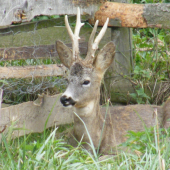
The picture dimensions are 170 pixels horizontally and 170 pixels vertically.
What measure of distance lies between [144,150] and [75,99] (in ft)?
3.77

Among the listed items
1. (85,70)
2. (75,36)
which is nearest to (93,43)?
(75,36)

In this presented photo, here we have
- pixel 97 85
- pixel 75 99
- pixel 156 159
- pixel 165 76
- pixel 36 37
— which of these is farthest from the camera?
pixel 165 76

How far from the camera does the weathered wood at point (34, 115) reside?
4.28 m

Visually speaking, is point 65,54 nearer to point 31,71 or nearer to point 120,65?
point 31,71

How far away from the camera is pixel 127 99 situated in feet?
17.6

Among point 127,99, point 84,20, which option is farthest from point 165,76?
point 84,20

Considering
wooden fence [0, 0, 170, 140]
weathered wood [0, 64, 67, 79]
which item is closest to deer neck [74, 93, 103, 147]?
wooden fence [0, 0, 170, 140]

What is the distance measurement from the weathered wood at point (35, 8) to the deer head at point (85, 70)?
56cm

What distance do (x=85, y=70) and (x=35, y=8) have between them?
104 cm

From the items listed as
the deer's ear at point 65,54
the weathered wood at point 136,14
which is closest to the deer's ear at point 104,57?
the deer's ear at point 65,54

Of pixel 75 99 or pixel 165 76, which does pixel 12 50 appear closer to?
pixel 75 99

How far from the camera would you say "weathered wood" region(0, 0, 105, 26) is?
422cm

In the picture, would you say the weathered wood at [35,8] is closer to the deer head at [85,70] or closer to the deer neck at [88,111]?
the deer head at [85,70]

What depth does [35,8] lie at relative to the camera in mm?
4371
